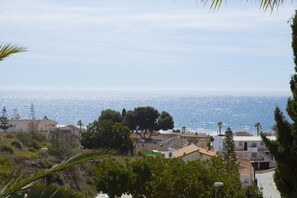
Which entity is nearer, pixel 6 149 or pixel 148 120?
pixel 6 149

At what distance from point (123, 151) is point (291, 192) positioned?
4018 centimetres

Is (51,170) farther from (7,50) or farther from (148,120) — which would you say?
(148,120)

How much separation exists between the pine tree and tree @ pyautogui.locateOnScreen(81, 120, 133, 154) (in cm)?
3881

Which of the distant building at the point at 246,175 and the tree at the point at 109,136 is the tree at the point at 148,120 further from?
the distant building at the point at 246,175

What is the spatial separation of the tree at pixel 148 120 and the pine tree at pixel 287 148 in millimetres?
60661

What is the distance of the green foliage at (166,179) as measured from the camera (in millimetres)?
22562

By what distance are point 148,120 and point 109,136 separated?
74.1ft

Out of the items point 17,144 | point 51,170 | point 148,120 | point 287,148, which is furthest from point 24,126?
point 51,170

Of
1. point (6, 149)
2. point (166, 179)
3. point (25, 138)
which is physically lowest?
point (25, 138)

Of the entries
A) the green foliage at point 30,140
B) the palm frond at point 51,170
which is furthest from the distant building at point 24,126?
the palm frond at point 51,170

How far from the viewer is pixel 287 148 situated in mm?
12453

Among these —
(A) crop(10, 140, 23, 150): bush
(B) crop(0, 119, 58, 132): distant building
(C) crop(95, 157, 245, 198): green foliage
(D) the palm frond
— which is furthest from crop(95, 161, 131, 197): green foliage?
(B) crop(0, 119, 58, 132): distant building

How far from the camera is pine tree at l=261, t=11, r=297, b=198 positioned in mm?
12367

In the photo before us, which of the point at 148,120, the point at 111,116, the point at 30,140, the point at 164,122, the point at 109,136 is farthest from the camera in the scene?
the point at 111,116
